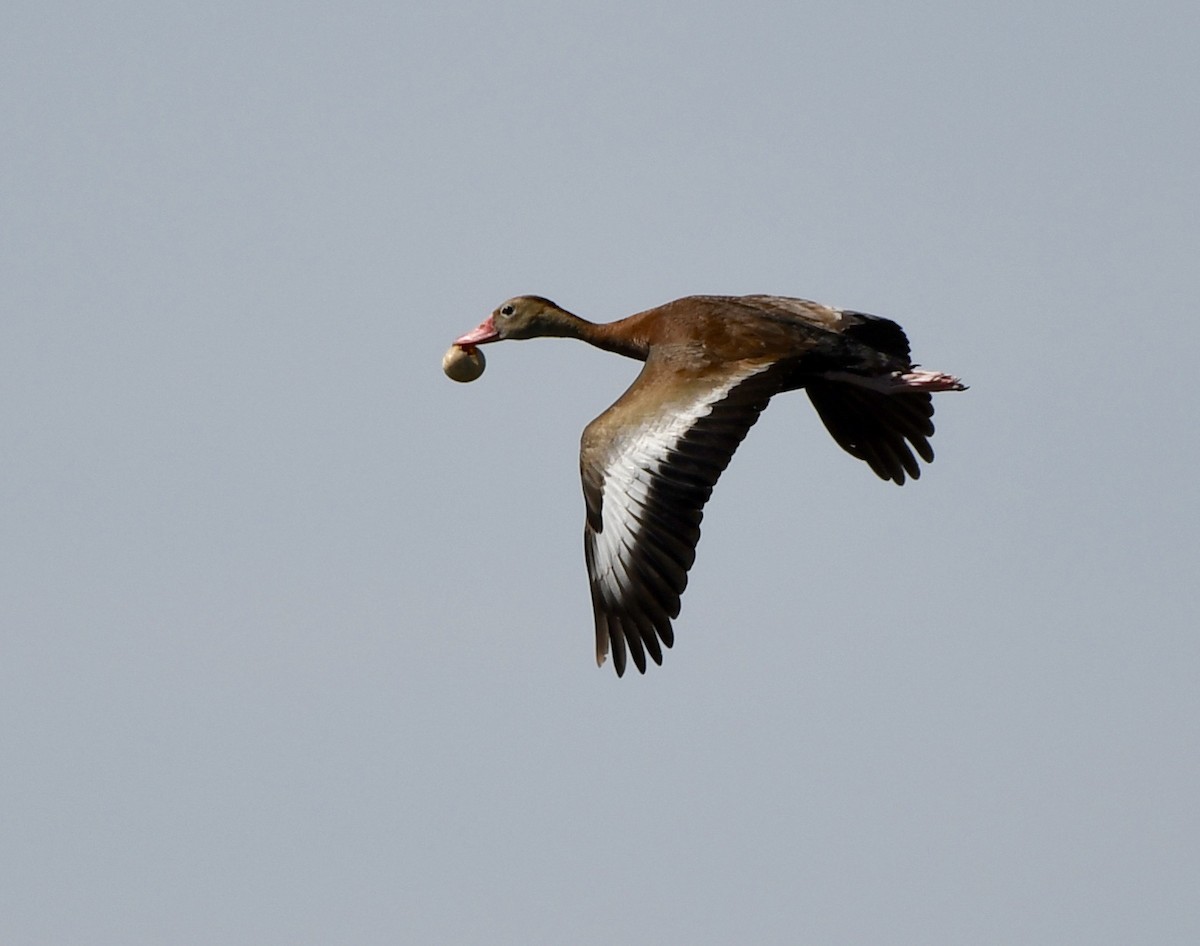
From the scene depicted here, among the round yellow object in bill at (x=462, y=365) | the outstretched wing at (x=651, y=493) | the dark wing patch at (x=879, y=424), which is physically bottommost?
the outstretched wing at (x=651, y=493)

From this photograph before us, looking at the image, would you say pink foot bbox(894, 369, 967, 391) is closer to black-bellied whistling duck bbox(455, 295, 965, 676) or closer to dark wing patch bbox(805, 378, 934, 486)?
black-bellied whistling duck bbox(455, 295, 965, 676)

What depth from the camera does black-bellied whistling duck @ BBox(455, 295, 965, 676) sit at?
16531mm

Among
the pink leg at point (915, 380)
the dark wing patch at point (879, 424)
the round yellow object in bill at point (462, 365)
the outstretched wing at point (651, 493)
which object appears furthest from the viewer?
the round yellow object in bill at point (462, 365)

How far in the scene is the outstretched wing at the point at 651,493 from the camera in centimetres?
1647

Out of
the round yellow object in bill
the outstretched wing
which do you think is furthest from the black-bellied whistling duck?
the round yellow object in bill

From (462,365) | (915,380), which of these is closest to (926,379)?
(915,380)

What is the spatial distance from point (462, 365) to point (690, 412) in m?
4.17

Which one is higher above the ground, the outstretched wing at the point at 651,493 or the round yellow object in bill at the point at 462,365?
the round yellow object in bill at the point at 462,365

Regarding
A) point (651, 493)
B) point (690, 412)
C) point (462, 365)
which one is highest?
point (462, 365)

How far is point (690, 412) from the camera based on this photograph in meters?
17.0

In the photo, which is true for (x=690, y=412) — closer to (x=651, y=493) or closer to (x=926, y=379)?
(x=651, y=493)

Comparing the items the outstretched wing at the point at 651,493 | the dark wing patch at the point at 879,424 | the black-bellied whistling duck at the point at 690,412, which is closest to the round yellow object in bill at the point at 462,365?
the black-bellied whistling duck at the point at 690,412

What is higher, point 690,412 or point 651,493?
point 690,412

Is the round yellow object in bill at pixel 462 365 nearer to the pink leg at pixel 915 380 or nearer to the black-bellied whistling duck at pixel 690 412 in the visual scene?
the black-bellied whistling duck at pixel 690 412
